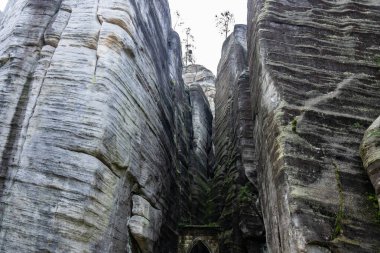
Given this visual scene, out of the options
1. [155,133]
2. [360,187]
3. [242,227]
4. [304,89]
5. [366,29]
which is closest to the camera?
[360,187]

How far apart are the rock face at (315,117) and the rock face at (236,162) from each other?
10.4 ft

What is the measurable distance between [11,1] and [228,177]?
11511mm

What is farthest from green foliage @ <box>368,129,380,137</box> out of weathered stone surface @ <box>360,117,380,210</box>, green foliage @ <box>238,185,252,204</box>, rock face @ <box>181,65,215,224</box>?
rock face @ <box>181,65,215,224</box>

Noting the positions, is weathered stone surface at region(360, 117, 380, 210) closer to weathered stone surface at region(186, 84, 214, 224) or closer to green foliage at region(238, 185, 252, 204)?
green foliage at region(238, 185, 252, 204)

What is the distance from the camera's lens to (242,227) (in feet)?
45.5

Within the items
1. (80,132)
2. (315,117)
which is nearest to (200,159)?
(315,117)

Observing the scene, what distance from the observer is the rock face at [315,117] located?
753cm

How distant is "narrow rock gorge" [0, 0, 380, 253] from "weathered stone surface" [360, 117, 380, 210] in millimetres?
31

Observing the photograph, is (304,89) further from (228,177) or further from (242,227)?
(228,177)

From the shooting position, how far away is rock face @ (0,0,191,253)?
24.8ft

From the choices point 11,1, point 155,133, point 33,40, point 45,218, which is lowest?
point 45,218

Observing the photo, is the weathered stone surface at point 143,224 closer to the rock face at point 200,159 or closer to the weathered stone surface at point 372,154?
the rock face at point 200,159

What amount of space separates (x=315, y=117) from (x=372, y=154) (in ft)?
6.49

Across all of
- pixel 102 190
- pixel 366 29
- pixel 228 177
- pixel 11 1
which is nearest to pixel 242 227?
pixel 228 177
